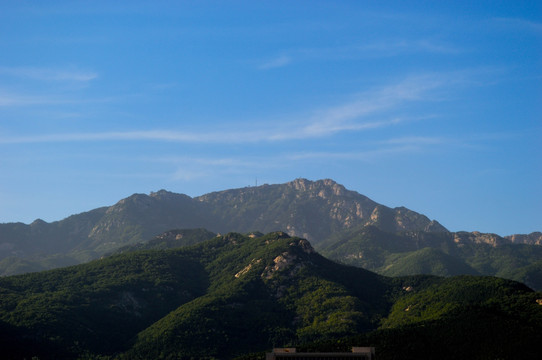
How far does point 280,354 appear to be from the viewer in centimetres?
15125

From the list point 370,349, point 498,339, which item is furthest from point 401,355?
point 370,349

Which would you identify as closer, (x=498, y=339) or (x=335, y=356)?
(x=335, y=356)

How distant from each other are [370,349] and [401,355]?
51981 millimetres

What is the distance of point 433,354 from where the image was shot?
197875 millimetres

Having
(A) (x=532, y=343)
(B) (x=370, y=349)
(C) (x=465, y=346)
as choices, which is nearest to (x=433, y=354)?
(C) (x=465, y=346)

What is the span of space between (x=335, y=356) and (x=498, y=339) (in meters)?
71.7

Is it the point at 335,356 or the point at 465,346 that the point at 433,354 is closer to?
the point at 465,346

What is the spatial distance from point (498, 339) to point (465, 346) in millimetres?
9686

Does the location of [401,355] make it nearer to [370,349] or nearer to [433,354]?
[433,354]

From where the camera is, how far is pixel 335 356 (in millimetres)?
147125

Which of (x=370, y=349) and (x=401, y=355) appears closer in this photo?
(x=370, y=349)

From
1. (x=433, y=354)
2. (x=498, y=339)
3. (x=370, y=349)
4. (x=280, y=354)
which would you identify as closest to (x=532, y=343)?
(x=498, y=339)

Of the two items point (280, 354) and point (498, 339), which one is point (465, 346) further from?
point (280, 354)

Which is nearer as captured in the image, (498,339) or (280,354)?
(280,354)
